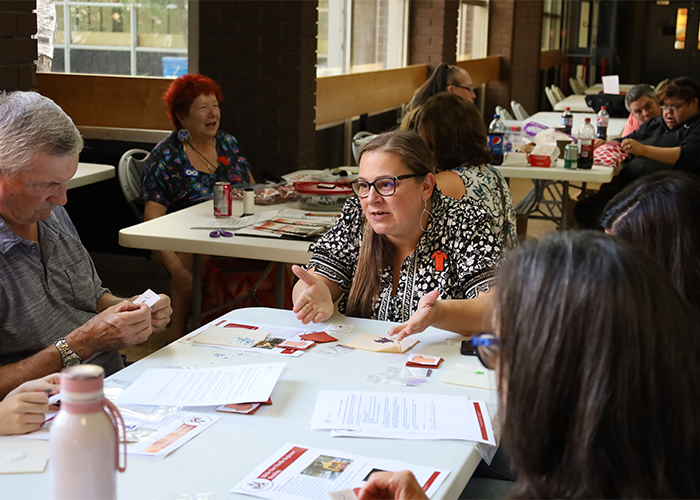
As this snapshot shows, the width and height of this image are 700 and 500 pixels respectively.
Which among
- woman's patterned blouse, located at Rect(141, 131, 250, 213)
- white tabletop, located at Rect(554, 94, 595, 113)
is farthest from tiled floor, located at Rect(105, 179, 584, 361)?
white tabletop, located at Rect(554, 94, 595, 113)

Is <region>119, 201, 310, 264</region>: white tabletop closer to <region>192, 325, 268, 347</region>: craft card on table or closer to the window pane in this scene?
<region>192, 325, 268, 347</region>: craft card on table

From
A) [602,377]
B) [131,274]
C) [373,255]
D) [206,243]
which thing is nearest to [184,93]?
[206,243]

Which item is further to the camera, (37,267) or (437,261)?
(437,261)

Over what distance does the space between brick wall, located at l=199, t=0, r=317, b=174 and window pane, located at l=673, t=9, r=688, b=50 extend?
41.3 ft

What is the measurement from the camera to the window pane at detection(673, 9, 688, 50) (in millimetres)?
14849

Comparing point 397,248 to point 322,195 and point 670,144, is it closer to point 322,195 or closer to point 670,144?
point 322,195

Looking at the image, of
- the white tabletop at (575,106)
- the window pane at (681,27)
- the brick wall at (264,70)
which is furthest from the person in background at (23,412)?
the window pane at (681,27)

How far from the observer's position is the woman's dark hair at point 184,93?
151 inches

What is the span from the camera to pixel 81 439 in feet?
3.12

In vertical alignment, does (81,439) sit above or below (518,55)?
below

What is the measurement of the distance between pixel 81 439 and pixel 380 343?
1064 mm

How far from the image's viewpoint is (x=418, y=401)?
158 cm

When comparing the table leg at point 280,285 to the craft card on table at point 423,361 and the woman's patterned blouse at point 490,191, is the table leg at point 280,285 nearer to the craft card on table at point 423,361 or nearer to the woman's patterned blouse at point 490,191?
the woman's patterned blouse at point 490,191

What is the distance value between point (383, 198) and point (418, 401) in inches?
29.2
